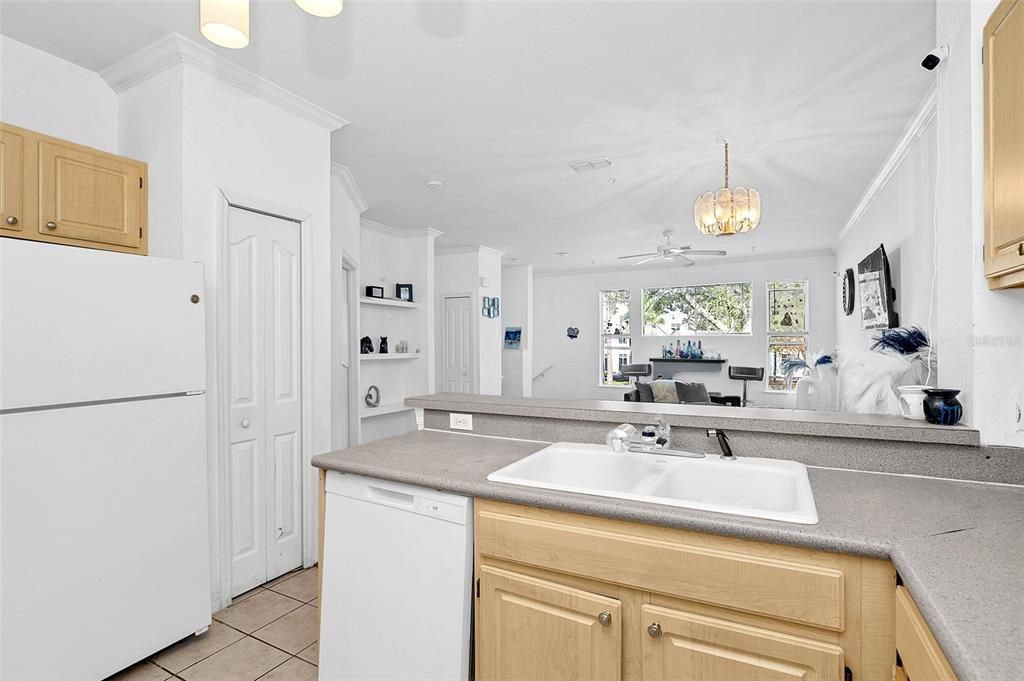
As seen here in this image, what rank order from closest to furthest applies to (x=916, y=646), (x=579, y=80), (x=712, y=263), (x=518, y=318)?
(x=916, y=646) < (x=579, y=80) < (x=712, y=263) < (x=518, y=318)

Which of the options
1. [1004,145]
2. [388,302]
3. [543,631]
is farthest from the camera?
[388,302]

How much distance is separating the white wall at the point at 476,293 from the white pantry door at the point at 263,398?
4.13 m

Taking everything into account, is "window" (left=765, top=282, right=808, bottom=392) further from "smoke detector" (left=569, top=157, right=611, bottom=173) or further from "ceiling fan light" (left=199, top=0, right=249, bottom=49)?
"ceiling fan light" (left=199, top=0, right=249, bottom=49)

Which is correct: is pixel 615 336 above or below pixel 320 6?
below

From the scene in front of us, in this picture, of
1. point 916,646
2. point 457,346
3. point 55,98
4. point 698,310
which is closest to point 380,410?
point 457,346

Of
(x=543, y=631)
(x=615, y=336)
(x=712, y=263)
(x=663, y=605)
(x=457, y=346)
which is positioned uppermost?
(x=712, y=263)

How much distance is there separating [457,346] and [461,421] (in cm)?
476

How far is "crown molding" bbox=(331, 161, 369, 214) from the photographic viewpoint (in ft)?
12.4

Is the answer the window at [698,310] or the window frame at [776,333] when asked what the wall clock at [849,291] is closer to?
the window frame at [776,333]

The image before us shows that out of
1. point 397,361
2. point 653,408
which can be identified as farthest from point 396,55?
point 397,361

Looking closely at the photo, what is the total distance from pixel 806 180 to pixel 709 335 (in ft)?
14.6

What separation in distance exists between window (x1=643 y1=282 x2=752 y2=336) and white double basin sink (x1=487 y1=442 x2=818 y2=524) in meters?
7.04

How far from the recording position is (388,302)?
Result: 5387mm

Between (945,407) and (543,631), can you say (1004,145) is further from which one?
(543,631)
